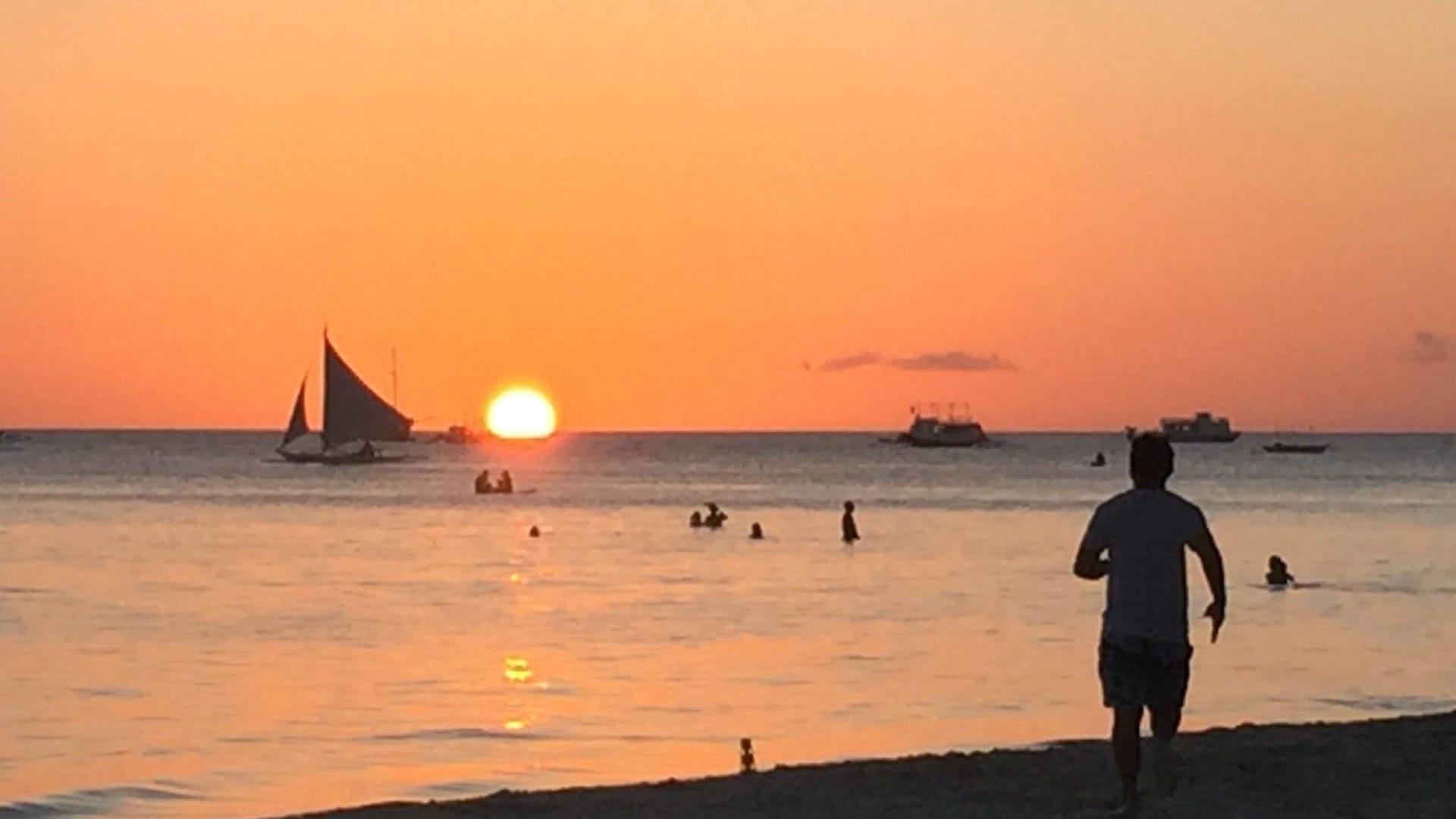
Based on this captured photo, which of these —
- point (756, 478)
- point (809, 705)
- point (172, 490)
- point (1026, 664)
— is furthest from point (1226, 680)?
point (756, 478)

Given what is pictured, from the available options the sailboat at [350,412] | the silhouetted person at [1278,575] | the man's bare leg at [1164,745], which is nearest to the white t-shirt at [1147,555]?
the man's bare leg at [1164,745]

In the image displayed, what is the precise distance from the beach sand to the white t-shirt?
1.28 m

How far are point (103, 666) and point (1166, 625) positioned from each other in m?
20.8

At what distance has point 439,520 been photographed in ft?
268

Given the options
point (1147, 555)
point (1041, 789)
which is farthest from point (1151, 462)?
point (1041, 789)

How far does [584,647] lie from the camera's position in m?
34.0

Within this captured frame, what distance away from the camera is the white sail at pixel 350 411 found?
109 m

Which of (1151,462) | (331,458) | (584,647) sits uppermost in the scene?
(331,458)

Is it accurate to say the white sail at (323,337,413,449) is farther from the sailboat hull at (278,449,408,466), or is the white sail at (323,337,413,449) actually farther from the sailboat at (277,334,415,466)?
the sailboat hull at (278,449,408,466)

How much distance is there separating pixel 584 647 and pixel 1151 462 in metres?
22.8

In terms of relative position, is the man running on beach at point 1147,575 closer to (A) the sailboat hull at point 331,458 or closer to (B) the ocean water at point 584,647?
(B) the ocean water at point 584,647

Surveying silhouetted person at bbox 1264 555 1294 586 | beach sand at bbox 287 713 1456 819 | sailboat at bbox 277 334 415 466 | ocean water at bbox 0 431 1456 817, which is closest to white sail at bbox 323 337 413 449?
sailboat at bbox 277 334 415 466

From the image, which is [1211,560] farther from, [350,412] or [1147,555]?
[350,412]

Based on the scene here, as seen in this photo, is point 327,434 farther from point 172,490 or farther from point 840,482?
point 840,482
